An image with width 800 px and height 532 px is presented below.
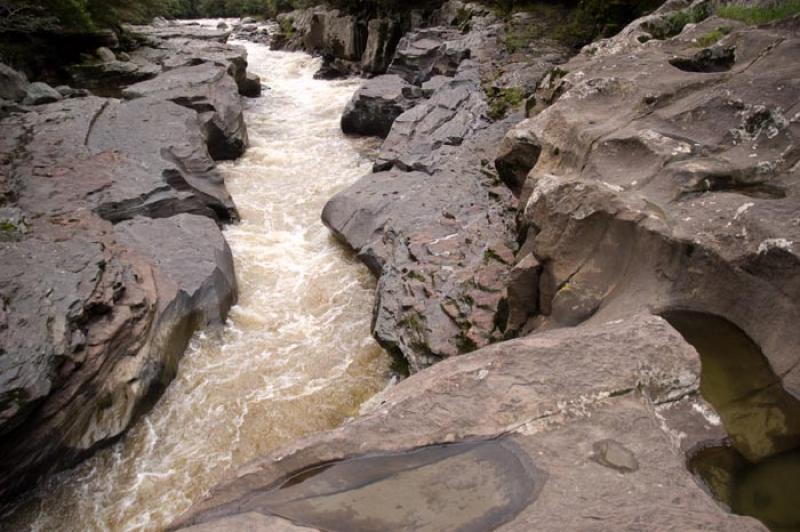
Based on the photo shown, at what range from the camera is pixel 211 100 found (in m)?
13.2

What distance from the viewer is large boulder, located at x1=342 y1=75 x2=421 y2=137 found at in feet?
46.4

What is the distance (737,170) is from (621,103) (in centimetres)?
224

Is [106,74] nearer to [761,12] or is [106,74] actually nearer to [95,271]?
[95,271]

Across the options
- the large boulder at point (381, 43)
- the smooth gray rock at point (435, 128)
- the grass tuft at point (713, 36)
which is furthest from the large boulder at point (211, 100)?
the grass tuft at point (713, 36)

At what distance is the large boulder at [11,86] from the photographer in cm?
1130

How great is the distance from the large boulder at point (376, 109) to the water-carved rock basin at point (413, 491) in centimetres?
1233

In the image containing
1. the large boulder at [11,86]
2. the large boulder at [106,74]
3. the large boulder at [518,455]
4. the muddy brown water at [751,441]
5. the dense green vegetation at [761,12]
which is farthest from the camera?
the large boulder at [106,74]

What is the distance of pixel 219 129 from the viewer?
12.4m

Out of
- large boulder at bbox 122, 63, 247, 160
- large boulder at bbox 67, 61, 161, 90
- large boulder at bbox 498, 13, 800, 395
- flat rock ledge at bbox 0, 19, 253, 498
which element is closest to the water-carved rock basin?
large boulder at bbox 498, 13, 800, 395

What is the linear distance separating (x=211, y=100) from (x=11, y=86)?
429cm

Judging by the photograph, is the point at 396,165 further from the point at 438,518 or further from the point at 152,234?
the point at 438,518

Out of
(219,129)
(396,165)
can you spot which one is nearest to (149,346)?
(396,165)

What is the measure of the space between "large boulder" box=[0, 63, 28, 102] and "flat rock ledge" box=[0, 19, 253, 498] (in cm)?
21

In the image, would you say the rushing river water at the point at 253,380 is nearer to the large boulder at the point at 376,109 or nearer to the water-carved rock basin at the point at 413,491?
the water-carved rock basin at the point at 413,491
